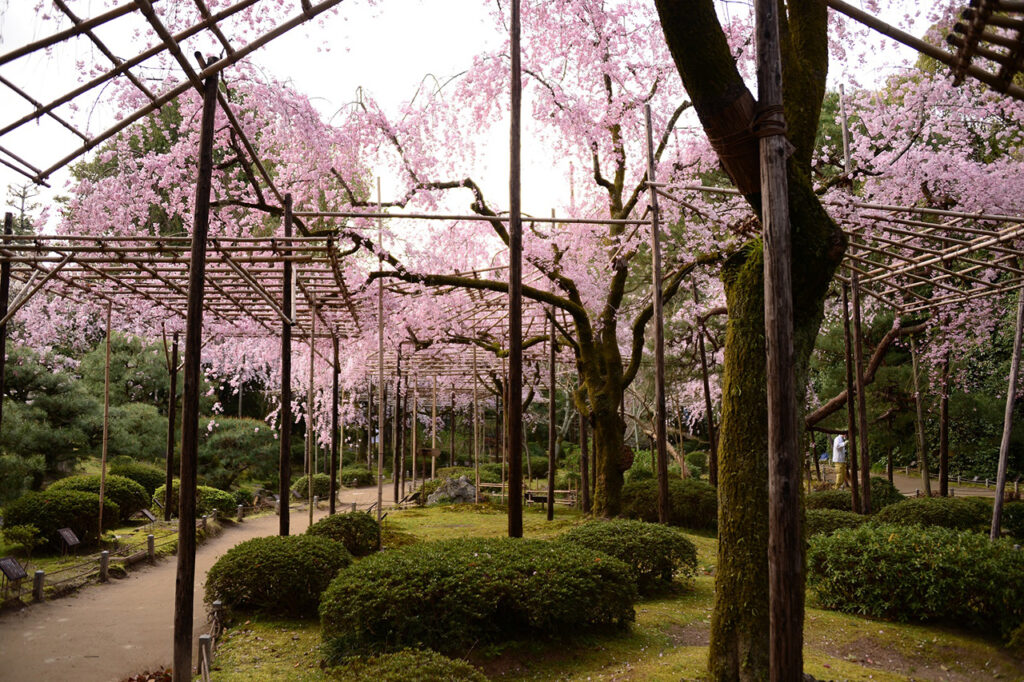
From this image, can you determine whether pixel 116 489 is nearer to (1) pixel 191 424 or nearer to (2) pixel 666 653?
(1) pixel 191 424

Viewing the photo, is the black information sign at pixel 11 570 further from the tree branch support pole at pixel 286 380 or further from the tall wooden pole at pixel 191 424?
the tall wooden pole at pixel 191 424

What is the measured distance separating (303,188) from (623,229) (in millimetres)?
→ 6670

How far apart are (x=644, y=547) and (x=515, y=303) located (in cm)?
340

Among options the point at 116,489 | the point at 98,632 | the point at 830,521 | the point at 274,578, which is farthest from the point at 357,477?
the point at 274,578

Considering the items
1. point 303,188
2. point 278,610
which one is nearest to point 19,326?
point 303,188

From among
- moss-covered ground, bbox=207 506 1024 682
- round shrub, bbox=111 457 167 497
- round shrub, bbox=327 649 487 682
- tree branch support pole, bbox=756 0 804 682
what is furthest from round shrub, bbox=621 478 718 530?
round shrub, bbox=111 457 167 497

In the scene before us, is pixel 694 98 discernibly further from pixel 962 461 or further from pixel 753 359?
pixel 962 461

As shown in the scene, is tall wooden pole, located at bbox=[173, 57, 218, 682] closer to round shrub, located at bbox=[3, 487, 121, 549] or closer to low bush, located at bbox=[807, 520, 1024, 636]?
low bush, located at bbox=[807, 520, 1024, 636]

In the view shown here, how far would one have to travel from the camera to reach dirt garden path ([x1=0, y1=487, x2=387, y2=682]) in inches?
253

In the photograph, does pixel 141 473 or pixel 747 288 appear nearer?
pixel 747 288

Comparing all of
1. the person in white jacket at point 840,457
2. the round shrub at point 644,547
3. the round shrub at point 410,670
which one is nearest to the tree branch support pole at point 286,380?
the round shrub at point 644,547

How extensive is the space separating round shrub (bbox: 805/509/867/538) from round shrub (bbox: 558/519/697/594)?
2832 millimetres

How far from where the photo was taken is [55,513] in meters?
11.4

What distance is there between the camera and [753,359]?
17.3ft
